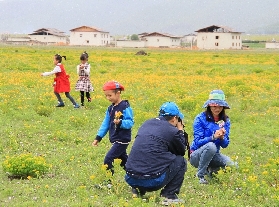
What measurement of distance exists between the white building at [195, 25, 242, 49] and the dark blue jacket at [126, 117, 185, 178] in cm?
9744

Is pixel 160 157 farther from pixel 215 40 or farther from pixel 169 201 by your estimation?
pixel 215 40

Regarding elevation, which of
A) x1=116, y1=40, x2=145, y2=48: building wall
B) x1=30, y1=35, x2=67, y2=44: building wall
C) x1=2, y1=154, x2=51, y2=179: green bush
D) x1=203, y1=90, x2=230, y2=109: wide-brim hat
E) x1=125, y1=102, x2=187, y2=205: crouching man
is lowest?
x1=2, y1=154, x2=51, y2=179: green bush

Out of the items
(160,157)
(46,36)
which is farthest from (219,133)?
(46,36)

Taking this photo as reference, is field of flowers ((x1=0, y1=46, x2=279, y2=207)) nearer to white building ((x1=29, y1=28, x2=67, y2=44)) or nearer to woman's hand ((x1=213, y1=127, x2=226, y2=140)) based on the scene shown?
woman's hand ((x1=213, y1=127, x2=226, y2=140))

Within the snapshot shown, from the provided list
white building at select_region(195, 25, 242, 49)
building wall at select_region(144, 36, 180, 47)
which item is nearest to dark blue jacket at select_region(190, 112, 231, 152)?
white building at select_region(195, 25, 242, 49)

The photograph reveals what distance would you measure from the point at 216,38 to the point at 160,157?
3911 inches

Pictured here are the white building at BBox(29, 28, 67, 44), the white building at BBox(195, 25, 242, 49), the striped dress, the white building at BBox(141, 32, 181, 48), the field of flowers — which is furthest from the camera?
the white building at BBox(29, 28, 67, 44)

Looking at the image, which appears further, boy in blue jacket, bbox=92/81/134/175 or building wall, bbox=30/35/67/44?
building wall, bbox=30/35/67/44

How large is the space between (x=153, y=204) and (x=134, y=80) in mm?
16315

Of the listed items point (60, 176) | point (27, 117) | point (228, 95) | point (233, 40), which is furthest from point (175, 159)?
point (233, 40)

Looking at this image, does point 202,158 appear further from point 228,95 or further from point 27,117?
point 228,95

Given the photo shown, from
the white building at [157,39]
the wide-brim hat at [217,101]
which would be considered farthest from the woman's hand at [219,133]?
the white building at [157,39]

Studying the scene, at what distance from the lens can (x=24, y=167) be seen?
7621mm

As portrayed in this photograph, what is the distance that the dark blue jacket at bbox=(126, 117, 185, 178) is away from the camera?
6223mm
